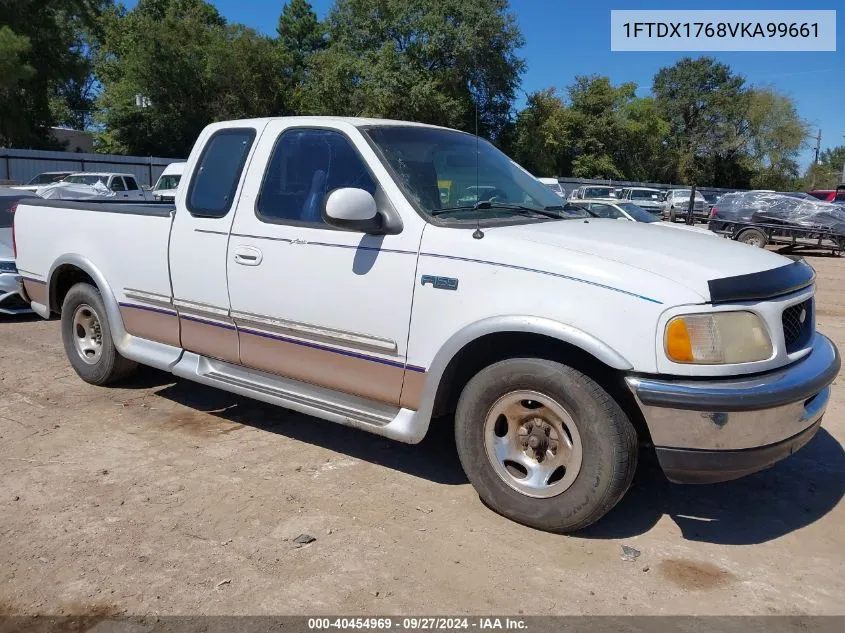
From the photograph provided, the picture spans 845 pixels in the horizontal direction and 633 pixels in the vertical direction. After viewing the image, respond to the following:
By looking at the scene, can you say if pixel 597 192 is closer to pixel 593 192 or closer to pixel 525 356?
pixel 593 192

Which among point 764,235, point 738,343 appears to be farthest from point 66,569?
point 764,235

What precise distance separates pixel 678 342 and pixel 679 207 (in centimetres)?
3185

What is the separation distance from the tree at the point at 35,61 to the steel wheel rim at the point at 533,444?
3305 centimetres

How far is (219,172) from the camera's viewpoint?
461 centimetres

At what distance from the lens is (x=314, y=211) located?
13.5 feet

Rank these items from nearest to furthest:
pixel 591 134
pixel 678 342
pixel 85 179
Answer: pixel 678 342
pixel 85 179
pixel 591 134

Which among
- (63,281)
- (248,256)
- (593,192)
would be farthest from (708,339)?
(593,192)

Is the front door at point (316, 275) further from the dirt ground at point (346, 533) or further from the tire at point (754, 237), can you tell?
the tire at point (754, 237)

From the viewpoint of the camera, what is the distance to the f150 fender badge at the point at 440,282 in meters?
3.51

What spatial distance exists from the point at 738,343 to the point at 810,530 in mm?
1220

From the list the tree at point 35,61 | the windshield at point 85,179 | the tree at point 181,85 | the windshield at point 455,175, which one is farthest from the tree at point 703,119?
the windshield at point 455,175

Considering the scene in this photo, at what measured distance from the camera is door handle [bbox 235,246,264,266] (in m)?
4.22

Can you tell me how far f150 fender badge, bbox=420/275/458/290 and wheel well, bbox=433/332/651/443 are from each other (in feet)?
0.95

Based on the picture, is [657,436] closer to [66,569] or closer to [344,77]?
[66,569]
